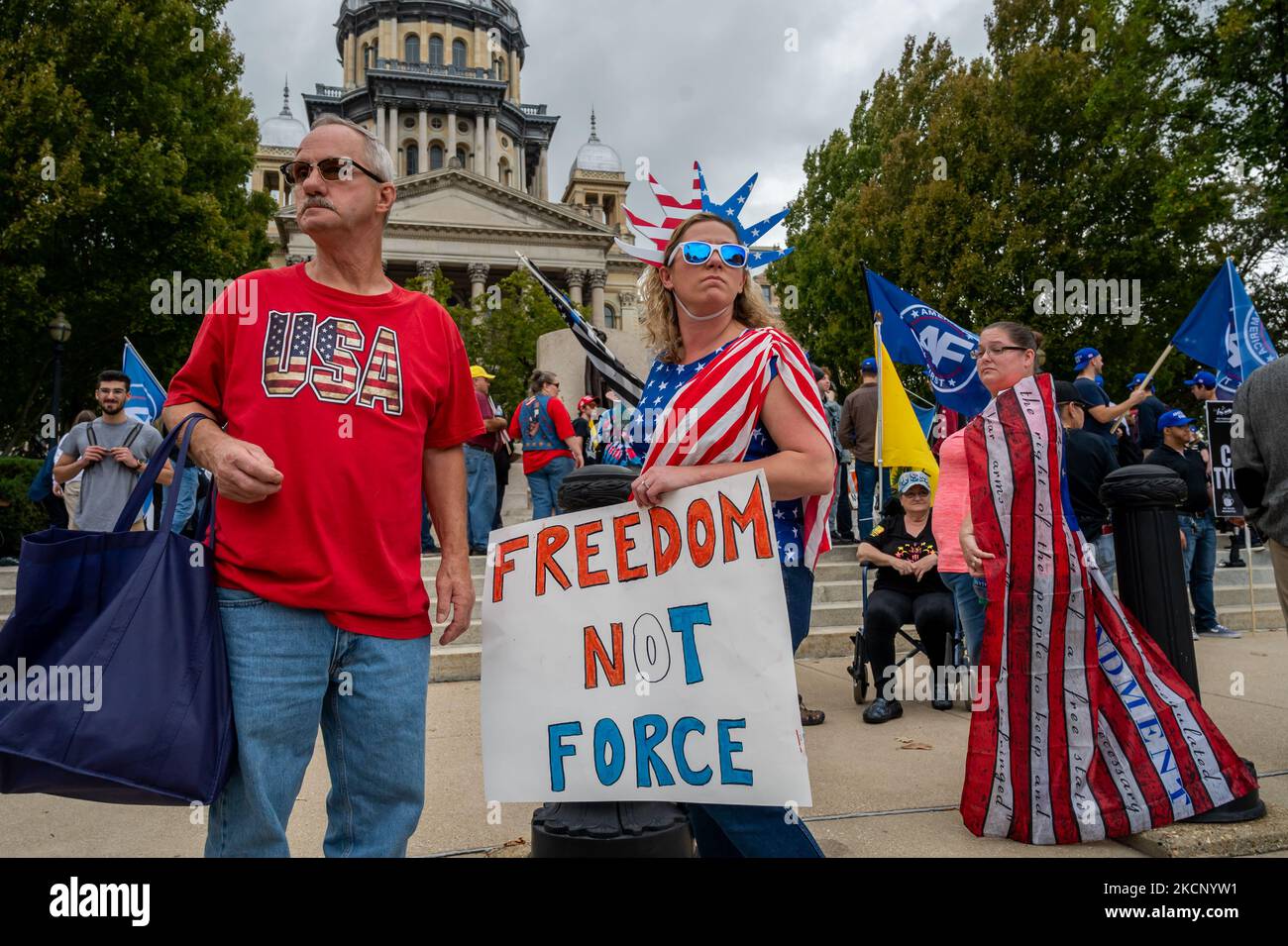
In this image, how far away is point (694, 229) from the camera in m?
2.54

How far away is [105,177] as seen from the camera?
57.9 feet

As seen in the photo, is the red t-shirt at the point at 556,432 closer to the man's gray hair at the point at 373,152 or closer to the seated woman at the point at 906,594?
the seated woman at the point at 906,594

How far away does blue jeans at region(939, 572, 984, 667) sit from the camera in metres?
4.95

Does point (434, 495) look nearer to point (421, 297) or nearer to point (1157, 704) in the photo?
point (421, 297)

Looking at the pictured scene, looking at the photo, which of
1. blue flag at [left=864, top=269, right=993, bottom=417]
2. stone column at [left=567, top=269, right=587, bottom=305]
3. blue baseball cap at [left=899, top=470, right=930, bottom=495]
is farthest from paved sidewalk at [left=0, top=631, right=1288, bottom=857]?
stone column at [left=567, top=269, right=587, bottom=305]

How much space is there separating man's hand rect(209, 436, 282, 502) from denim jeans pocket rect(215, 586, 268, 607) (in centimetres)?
20

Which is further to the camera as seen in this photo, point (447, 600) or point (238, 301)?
point (447, 600)

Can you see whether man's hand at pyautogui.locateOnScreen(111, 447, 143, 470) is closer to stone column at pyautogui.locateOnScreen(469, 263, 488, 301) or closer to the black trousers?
the black trousers

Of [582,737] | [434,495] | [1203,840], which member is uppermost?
[434,495]
